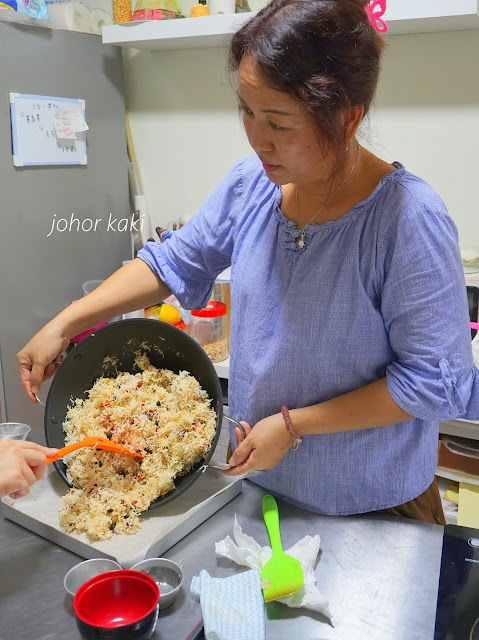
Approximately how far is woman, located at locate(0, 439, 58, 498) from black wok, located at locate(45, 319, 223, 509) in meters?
0.12

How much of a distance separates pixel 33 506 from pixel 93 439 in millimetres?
173

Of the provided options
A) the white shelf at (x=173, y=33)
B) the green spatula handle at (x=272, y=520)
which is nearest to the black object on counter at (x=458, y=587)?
the green spatula handle at (x=272, y=520)

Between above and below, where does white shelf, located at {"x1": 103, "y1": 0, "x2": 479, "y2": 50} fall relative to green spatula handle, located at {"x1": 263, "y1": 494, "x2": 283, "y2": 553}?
above

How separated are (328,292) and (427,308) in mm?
Answer: 166

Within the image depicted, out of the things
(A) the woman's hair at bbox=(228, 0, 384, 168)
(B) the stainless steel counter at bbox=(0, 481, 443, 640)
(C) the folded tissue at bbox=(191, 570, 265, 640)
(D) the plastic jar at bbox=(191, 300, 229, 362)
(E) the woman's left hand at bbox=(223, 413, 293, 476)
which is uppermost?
(A) the woman's hair at bbox=(228, 0, 384, 168)

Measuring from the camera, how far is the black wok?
1094 millimetres

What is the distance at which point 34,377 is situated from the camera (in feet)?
4.09

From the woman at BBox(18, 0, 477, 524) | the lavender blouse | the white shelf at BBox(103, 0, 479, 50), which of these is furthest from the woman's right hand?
the white shelf at BBox(103, 0, 479, 50)

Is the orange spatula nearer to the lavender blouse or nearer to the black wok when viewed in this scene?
the black wok

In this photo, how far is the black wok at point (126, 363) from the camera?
3.59ft

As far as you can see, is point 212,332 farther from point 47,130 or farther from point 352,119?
point 352,119

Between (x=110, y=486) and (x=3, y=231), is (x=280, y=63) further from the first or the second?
(x=3, y=231)

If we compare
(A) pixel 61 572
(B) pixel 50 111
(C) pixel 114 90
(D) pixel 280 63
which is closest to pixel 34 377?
(A) pixel 61 572

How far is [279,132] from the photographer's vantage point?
3.17 ft
